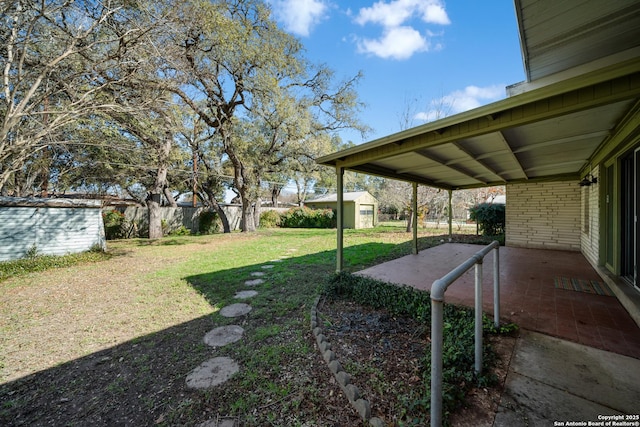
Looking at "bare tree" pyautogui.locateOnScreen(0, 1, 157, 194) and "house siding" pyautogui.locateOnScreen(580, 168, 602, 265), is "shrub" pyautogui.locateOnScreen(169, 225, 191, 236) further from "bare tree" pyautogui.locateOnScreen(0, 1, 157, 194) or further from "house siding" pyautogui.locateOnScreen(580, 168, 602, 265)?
"house siding" pyautogui.locateOnScreen(580, 168, 602, 265)

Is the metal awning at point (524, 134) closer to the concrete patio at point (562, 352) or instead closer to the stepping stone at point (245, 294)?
the concrete patio at point (562, 352)

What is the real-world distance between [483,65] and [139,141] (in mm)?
13161

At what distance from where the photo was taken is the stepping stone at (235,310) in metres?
3.58

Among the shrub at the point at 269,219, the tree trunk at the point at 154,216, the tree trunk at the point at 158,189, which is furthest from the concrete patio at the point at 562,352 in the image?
the shrub at the point at 269,219

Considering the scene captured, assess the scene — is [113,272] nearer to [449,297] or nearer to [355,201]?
[449,297]

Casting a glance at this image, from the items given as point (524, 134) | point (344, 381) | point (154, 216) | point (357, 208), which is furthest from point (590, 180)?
point (154, 216)

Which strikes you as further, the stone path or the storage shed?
the storage shed

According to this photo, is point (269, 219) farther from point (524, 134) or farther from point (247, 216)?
point (524, 134)

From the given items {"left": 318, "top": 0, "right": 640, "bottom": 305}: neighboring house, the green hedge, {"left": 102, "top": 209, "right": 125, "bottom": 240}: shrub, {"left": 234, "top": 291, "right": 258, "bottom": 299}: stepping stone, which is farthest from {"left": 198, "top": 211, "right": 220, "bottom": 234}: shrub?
the green hedge

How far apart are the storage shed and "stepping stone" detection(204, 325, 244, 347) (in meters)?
8.31

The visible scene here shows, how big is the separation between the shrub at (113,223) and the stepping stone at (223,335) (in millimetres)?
11863

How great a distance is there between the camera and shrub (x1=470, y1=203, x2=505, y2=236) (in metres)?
10.6

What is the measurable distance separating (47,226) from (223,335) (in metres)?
8.73

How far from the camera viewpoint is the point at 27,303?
A: 4145mm
